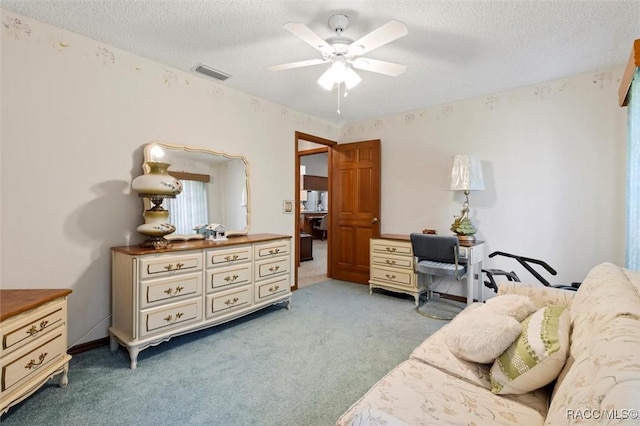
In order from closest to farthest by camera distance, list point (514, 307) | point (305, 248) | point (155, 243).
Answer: point (514, 307)
point (155, 243)
point (305, 248)

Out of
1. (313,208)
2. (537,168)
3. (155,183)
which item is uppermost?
(537,168)

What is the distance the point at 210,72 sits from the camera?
2.93 m

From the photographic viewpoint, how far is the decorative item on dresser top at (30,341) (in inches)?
59.0

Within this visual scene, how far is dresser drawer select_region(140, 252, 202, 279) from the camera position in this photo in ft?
7.14

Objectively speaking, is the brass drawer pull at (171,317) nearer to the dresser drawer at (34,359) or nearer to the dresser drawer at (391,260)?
the dresser drawer at (34,359)

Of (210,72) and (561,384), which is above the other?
(210,72)

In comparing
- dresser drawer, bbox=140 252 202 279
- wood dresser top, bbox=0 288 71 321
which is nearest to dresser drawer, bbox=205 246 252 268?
dresser drawer, bbox=140 252 202 279

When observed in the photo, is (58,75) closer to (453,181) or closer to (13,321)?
(13,321)

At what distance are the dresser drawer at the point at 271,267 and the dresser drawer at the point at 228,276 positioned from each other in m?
0.12

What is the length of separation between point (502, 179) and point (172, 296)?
358 cm

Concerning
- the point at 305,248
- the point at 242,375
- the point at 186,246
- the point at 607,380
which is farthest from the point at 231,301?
the point at 305,248

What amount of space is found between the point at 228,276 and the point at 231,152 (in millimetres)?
1435

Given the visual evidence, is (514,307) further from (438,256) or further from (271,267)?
(271,267)

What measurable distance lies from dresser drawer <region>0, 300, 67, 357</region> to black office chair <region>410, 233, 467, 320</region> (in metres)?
2.98
